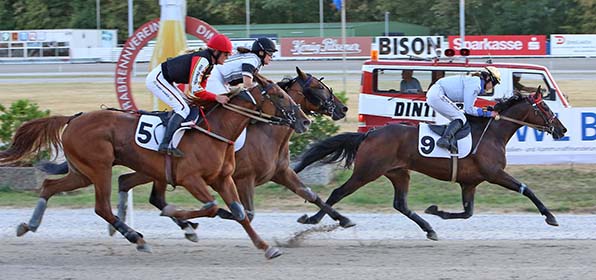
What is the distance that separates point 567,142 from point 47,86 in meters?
22.0

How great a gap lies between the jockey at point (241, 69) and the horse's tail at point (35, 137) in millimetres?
1679

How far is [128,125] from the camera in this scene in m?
9.02

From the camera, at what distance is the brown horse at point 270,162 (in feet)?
31.3

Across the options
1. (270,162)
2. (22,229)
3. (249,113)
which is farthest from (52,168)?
(249,113)

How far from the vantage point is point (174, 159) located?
28.6 feet

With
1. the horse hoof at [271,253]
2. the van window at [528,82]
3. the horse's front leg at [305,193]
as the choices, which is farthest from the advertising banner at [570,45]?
the horse hoof at [271,253]

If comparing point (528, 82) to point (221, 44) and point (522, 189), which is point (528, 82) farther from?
point (221, 44)

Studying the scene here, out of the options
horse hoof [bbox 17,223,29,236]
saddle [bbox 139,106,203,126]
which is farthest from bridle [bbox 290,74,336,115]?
horse hoof [bbox 17,223,29,236]

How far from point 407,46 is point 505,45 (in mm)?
7080

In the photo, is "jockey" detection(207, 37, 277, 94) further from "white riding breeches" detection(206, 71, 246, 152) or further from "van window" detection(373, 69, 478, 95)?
"van window" detection(373, 69, 478, 95)

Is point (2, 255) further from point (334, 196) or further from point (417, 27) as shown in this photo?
point (417, 27)

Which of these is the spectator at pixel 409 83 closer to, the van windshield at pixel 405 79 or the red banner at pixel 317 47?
the van windshield at pixel 405 79

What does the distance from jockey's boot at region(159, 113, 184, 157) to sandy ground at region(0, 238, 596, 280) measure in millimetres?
1015

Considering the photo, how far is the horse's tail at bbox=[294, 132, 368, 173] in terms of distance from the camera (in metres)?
10.5
